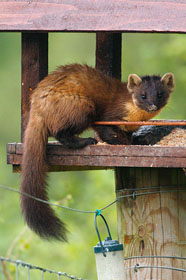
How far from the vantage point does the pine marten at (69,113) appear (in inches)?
212

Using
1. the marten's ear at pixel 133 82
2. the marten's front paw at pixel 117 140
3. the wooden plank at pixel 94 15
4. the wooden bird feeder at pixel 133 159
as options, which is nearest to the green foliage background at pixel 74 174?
the marten's ear at pixel 133 82

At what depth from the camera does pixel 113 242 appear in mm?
4512

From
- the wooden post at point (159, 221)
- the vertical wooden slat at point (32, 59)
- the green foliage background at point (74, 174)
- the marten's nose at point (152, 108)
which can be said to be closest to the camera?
the wooden post at point (159, 221)

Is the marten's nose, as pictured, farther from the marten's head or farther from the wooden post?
the wooden post

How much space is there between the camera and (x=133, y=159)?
5.06 m

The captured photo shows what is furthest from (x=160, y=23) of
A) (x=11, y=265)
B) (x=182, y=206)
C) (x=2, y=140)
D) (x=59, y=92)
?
(x=2, y=140)

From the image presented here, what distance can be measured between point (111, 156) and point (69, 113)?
64cm

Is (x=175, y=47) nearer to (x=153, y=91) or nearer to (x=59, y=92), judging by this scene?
(x=153, y=91)

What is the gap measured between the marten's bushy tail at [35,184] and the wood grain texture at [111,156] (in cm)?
9

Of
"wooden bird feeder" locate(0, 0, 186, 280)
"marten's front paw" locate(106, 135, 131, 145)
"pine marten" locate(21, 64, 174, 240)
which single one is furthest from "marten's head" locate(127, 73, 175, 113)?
"wooden bird feeder" locate(0, 0, 186, 280)

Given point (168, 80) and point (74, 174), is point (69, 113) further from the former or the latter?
point (74, 174)

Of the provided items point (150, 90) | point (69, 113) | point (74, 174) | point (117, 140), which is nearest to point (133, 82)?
point (150, 90)

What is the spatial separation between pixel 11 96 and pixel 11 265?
328 inches

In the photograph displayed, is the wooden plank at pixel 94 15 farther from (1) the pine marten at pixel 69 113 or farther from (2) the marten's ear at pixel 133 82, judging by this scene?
(2) the marten's ear at pixel 133 82
